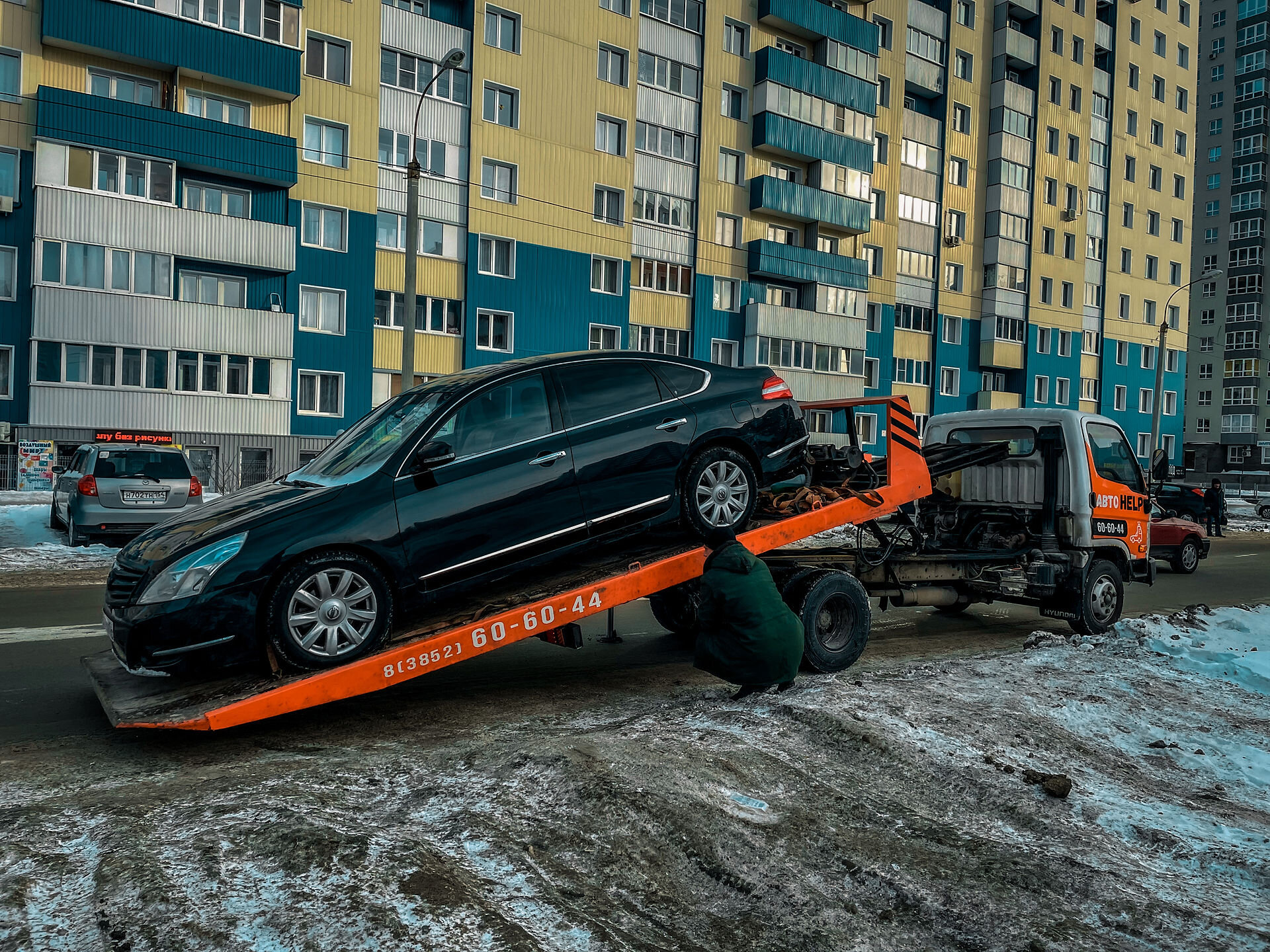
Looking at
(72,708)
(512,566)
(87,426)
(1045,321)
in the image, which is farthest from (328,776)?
(1045,321)

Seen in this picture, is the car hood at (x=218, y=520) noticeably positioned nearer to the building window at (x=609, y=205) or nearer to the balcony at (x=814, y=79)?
the building window at (x=609, y=205)

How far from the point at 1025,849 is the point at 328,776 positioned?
3198mm

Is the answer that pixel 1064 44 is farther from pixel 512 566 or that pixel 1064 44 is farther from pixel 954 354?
pixel 512 566

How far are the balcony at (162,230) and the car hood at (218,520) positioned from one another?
924 inches

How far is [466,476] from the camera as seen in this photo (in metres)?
5.91

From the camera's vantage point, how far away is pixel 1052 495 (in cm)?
970

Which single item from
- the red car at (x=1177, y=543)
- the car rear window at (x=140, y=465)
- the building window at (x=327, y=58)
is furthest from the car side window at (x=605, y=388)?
the building window at (x=327, y=58)

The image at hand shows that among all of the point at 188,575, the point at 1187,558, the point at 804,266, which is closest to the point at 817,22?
the point at 804,266

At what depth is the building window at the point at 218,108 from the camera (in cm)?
2706

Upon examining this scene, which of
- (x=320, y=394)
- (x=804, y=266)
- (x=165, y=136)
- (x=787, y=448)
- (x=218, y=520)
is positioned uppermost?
(x=165, y=136)

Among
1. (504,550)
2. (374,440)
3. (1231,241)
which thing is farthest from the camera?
(1231,241)

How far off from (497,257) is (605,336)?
4933mm

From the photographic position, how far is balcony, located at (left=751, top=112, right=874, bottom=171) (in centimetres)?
3731

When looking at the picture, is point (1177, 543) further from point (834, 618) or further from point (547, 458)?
point (547, 458)
